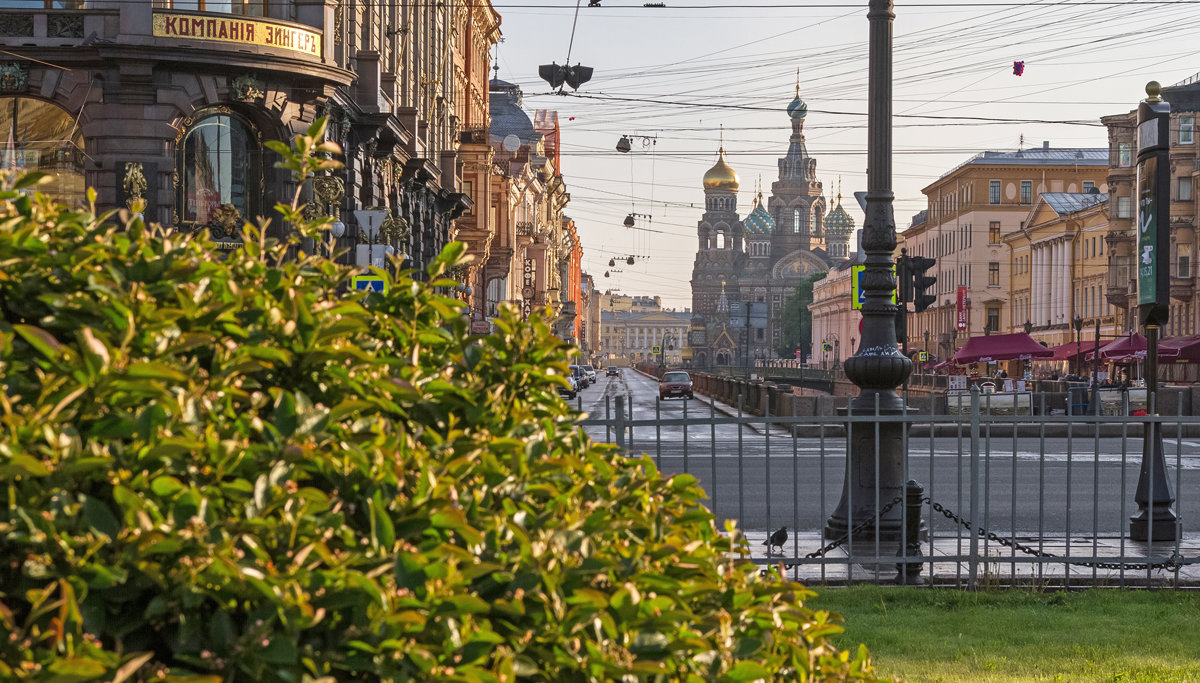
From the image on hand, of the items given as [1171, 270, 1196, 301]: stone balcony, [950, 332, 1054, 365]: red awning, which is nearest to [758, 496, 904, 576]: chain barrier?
[950, 332, 1054, 365]: red awning

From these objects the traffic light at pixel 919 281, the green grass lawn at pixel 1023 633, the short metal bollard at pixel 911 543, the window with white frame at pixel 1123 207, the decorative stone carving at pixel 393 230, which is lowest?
the green grass lawn at pixel 1023 633

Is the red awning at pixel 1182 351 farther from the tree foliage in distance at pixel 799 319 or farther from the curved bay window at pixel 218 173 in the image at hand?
the tree foliage in distance at pixel 799 319

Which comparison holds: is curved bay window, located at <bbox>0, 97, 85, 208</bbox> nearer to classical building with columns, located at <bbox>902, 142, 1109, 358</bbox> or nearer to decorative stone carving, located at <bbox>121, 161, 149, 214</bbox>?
decorative stone carving, located at <bbox>121, 161, 149, 214</bbox>

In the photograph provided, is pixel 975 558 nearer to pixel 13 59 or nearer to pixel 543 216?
pixel 13 59

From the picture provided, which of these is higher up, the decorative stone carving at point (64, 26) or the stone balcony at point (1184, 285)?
the decorative stone carving at point (64, 26)

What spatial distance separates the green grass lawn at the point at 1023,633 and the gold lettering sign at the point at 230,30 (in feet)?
63.8

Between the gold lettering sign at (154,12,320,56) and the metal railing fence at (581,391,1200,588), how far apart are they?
1071 cm

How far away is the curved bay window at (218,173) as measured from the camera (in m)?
25.6

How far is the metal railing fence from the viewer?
9.12 m

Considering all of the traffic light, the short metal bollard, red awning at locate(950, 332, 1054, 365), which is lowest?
the short metal bollard

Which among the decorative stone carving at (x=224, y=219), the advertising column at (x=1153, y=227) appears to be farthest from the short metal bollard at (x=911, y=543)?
the decorative stone carving at (x=224, y=219)

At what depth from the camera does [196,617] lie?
2.03 meters

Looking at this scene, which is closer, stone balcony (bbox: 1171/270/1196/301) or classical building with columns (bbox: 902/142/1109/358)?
stone balcony (bbox: 1171/270/1196/301)

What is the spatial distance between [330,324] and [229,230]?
80.8 ft
